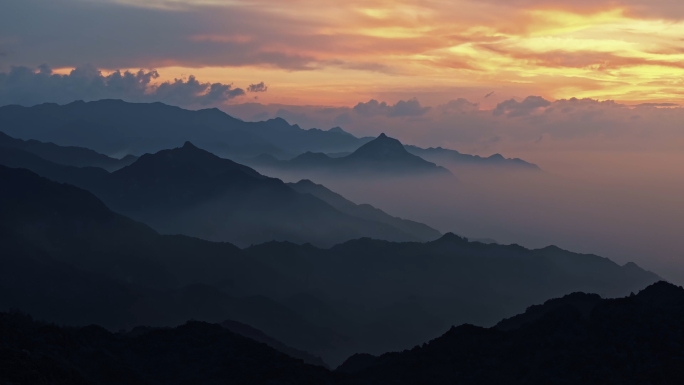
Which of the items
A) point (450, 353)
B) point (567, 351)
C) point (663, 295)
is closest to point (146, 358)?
point (450, 353)

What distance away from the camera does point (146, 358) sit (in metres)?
104

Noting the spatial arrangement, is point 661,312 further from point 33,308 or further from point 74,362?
point 33,308

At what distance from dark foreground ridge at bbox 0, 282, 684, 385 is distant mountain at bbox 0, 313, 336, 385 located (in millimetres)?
171

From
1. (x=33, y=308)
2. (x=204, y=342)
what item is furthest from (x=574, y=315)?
(x=33, y=308)

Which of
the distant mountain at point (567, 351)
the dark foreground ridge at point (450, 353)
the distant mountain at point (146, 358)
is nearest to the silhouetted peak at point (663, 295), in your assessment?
the distant mountain at point (567, 351)

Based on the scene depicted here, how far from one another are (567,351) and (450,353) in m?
19.2

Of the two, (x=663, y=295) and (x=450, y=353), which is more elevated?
(x=663, y=295)

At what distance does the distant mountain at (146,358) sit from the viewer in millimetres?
80688

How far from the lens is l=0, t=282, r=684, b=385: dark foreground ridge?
3698 inches

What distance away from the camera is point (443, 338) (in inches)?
4673

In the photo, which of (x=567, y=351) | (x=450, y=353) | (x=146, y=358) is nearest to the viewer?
(x=146, y=358)

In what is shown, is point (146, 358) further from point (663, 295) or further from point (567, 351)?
point (663, 295)

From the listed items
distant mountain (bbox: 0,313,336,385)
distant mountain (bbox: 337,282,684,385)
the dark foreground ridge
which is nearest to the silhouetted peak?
distant mountain (bbox: 337,282,684,385)

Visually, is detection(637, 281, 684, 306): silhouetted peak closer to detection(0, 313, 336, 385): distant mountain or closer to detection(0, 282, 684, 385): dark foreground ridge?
detection(0, 282, 684, 385): dark foreground ridge
